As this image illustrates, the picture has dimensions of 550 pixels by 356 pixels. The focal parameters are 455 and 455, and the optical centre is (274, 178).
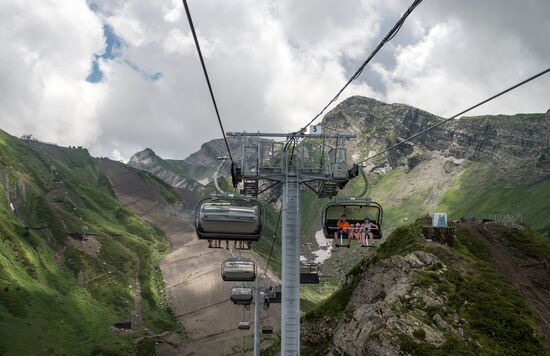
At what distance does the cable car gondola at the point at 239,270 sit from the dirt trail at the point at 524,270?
32.4m

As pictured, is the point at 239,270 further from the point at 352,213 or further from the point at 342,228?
the point at 352,213

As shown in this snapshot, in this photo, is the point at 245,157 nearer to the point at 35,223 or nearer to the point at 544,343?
the point at 544,343

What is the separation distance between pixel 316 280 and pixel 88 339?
316 ft

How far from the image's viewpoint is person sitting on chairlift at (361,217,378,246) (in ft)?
73.9

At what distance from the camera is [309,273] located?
3222 cm

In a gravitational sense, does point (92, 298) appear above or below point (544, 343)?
above

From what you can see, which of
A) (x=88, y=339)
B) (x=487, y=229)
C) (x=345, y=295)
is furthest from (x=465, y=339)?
(x=88, y=339)

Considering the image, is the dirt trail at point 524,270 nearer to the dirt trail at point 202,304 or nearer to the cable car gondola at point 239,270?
the cable car gondola at point 239,270

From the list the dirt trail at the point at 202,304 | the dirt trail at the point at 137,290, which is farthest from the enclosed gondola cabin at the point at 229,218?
the dirt trail at the point at 137,290

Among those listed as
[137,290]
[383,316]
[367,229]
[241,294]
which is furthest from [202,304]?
[367,229]

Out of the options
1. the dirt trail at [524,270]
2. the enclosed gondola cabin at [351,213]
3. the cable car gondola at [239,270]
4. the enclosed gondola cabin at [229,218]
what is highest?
the dirt trail at [524,270]

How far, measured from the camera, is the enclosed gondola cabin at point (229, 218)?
66.5ft

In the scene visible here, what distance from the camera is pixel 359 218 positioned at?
22.6 metres

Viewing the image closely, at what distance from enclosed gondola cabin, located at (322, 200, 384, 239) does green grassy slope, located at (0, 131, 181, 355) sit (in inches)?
3554
